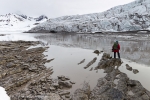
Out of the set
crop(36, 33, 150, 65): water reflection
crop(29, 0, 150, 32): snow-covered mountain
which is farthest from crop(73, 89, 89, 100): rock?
crop(29, 0, 150, 32): snow-covered mountain

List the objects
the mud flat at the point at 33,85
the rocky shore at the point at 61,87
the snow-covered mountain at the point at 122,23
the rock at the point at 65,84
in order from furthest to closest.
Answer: the snow-covered mountain at the point at 122,23
the rock at the point at 65,84
the mud flat at the point at 33,85
the rocky shore at the point at 61,87

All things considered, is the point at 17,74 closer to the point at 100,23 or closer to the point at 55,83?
the point at 55,83

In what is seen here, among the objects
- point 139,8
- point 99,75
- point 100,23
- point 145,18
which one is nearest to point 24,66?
point 99,75

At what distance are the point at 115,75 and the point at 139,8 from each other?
10865 cm

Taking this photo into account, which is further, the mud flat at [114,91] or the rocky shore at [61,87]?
the rocky shore at [61,87]

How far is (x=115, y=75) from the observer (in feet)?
33.6

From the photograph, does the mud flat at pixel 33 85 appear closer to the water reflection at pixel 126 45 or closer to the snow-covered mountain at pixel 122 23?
the water reflection at pixel 126 45

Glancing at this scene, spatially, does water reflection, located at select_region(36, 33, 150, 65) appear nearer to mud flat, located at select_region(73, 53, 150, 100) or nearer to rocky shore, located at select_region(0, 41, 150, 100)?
rocky shore, located at select_region(0, 41, 150, 100)

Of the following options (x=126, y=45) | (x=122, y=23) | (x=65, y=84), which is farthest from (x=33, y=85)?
(x=122, y=23)

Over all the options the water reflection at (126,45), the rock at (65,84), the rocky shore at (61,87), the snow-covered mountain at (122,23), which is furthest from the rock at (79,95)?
the snow-covered mountain at (122,23)

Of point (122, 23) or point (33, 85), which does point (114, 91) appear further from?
point (122, 23)

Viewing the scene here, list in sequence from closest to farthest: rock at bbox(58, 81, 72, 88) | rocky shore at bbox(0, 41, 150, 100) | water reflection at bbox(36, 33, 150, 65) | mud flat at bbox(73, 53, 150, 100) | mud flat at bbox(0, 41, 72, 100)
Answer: mud flat at bbox(73, 53, 150, 100) → rocky shore at bbox(0, 41, 150, 100) → mud flat at bbox(0, 41, 72, 100) → rock at bbox(58, 81, 72, 88) → water reflection at bbox(36, 33, 150, 65)

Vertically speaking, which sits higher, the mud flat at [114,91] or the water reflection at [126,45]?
the water reflection at [126,45]

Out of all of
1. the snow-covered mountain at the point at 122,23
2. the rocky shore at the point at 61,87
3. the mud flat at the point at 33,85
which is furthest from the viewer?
the snow-covered mountain at the point at 122,23
